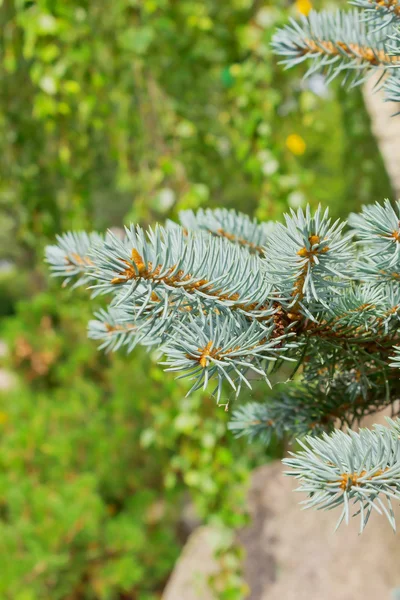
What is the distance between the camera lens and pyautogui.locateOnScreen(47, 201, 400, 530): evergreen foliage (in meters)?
0.35

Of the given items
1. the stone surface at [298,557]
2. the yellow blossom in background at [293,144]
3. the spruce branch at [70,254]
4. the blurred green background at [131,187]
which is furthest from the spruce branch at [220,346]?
the yellow blossom in background at [293,144]

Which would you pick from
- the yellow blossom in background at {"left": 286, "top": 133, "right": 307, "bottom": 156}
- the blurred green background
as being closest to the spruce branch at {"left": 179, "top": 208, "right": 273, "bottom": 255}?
the blurred green background

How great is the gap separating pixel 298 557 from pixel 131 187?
1177 mm

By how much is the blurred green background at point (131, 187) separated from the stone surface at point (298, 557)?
2.9 inches

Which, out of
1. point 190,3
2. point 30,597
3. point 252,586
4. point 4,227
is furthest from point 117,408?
point 4,227

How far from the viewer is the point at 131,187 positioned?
1.73 meters

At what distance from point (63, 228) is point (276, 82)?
3.22 feet

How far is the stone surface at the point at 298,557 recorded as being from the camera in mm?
1003

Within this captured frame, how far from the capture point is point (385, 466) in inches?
13.8

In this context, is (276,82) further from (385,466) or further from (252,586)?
(385,466)

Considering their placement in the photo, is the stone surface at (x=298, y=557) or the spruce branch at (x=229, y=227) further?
the stone surface at (x=298, y=557)

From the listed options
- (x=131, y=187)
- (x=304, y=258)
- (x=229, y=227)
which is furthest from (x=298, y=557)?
(x=131, y=187)

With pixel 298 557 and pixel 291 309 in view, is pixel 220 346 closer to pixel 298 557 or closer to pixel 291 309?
pixel 291 309

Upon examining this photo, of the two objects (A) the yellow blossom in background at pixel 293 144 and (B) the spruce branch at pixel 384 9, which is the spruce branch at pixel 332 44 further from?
(A) the yellow blossom in background at pixel 293 144
